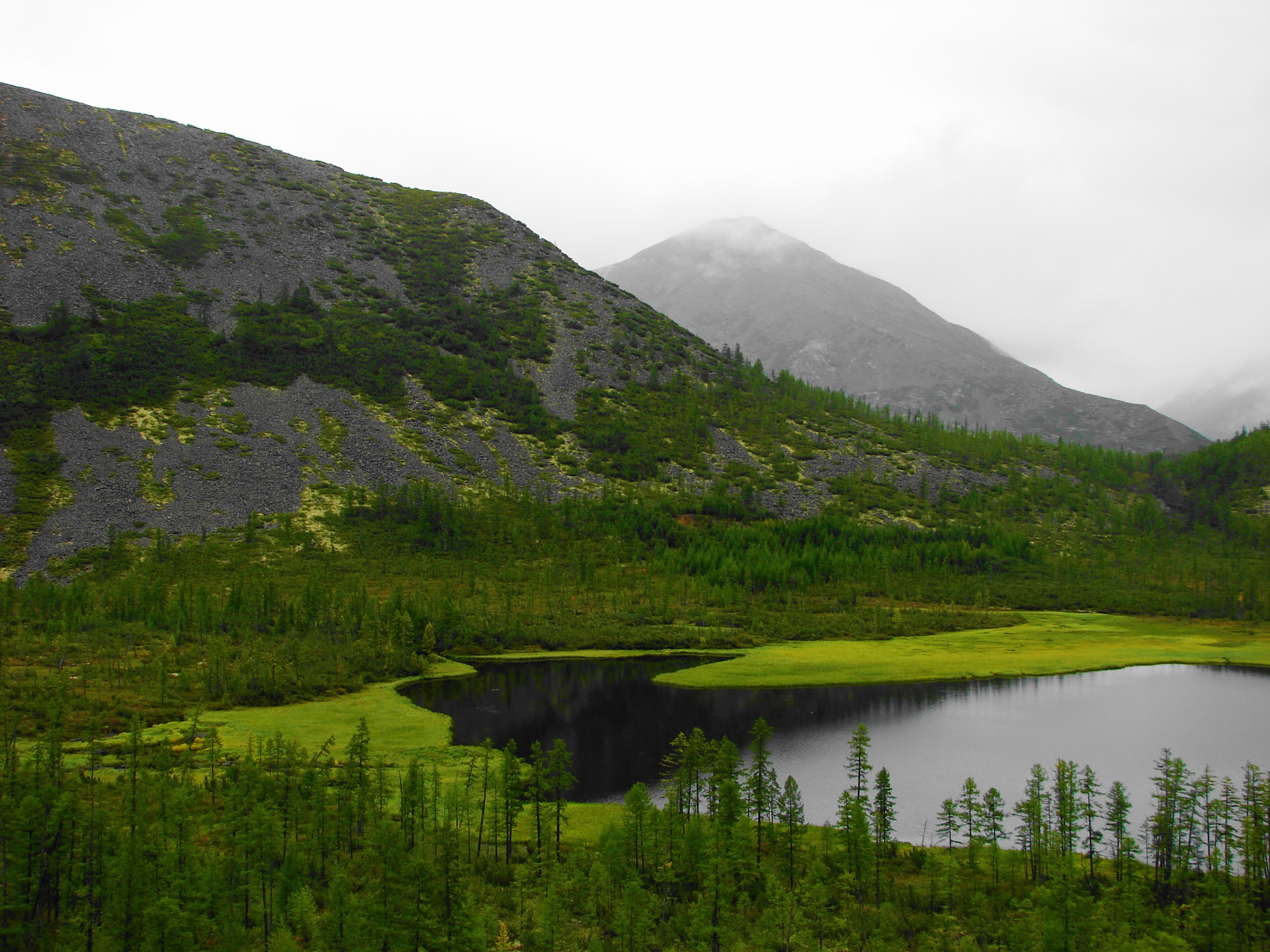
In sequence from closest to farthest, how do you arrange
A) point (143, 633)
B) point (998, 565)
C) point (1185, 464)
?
point (143, 633) → point (998, 565) → point (1185, 464)

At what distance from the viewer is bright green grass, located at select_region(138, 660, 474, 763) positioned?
4084 cm

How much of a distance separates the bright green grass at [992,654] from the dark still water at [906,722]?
2.54 metres

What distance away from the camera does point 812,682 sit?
62.5 meters

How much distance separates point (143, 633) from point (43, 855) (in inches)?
1743

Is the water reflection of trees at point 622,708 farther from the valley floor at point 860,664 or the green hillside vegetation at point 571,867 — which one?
the green hillside vegetation at point 571,867

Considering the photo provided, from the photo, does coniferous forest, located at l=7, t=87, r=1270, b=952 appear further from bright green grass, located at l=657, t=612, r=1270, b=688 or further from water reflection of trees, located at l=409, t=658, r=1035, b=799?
bright green grass, located at l=657, t=612, r=1270, b=688

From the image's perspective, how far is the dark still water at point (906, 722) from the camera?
38.9 metres

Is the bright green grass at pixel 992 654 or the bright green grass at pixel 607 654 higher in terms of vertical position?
the bright green grass at pixel 992 654

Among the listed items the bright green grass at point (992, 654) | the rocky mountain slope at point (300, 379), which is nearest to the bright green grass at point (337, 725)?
the bright green grass at point (992, 654)

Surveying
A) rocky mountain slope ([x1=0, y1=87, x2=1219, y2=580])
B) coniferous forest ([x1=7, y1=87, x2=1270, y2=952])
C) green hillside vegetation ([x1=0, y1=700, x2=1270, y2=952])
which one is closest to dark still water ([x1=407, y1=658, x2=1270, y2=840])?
coniferous forest ([x1=7, y1=87, x2=1270, y2=952])

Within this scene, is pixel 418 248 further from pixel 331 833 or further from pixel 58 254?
pixel 331 833

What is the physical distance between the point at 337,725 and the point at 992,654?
57.7 meters

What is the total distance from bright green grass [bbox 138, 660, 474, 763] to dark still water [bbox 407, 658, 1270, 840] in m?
1.92

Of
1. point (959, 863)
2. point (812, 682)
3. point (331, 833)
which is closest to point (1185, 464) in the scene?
point (812, 682)
